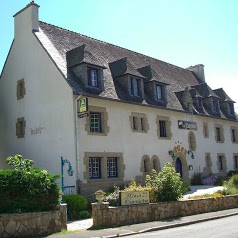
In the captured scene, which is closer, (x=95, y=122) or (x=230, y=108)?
(x=95, y=122)

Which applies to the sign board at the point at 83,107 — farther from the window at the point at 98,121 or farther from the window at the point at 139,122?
the window at the point at 139,122

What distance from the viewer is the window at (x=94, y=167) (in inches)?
776

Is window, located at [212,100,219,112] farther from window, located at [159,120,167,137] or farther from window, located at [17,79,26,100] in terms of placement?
window, located at [17,79,26,100]

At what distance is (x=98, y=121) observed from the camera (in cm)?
2062

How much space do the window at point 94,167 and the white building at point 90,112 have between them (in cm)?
6

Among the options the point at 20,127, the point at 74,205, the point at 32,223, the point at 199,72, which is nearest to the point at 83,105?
the point at 74,205

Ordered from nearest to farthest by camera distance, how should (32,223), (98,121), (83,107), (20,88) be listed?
(32,223), (83,107), (98,121), (20,88)

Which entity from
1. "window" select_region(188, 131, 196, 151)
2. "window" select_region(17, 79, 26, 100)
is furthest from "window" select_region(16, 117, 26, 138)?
"window" select_region(188, 131, 196, 151)

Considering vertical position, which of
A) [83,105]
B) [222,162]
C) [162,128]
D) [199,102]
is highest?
[199,102]

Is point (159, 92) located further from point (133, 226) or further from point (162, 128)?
point (133, 226)

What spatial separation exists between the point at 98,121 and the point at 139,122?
3.52 metres

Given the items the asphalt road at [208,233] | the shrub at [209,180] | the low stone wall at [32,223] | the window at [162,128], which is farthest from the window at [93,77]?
the shrub at [209,180]

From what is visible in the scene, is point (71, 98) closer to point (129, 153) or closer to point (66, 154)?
point (66, 154)

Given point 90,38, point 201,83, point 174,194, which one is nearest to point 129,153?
point 174,194
